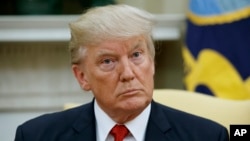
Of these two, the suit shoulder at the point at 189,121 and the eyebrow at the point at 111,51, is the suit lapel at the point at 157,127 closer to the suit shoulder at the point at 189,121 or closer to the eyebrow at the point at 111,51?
the suit shoulder at the point at 189,121

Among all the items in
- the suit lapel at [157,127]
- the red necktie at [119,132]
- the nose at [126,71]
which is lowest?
the suit lapel at [157,127]

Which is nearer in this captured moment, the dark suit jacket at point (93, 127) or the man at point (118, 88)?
the man at point (118, 88)

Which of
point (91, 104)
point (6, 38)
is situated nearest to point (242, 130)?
point (91, 104)

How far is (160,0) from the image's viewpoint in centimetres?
347

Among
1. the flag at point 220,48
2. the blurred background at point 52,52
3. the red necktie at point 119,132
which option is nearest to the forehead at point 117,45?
the red necktie at point 119,132

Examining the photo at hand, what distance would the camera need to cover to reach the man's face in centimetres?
142

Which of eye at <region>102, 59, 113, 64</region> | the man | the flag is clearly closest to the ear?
the man

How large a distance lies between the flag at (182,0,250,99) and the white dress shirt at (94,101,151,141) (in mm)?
→ 1445

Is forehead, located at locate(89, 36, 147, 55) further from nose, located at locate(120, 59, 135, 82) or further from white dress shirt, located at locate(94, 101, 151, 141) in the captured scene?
white dress shirt, located at locate(94, 101, 151, 141)

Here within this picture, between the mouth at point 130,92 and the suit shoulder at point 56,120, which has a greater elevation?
the mouth at point 130,92

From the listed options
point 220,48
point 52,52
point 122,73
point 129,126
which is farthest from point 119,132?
point 52,52

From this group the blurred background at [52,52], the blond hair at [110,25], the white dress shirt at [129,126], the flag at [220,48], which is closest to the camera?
the blond hair at [110,25]

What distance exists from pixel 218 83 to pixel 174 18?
0.60 m

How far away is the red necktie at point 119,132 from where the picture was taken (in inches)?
58.6
